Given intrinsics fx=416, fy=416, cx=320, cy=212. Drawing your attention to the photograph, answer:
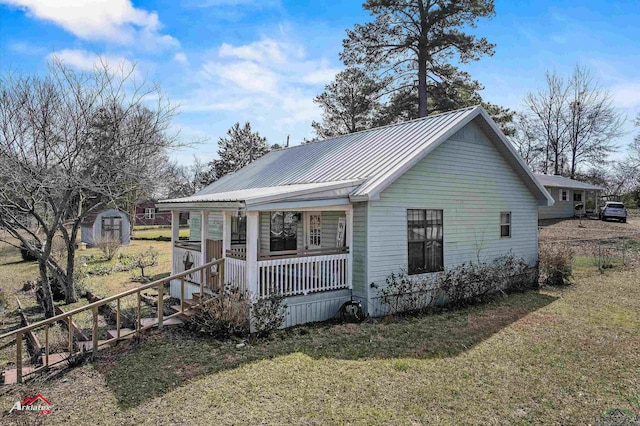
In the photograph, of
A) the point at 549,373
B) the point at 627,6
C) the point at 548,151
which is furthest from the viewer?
the point at 548,151

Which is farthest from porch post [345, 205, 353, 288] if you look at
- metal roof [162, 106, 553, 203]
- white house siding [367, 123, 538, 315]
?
metal roof [162, 106, 553, 203]

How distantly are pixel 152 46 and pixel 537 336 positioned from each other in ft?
41.4

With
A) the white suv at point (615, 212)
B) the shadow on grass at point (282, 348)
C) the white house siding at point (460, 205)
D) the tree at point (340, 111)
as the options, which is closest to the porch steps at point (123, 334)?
the shadow on grass at point (282, 348)

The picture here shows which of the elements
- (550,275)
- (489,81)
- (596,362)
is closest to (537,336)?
(596,362)

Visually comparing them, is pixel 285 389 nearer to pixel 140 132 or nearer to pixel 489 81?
pixel 140 132

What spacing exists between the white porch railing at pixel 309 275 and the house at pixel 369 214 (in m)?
0.03

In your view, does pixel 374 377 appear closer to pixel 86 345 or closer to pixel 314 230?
pixel 86 345

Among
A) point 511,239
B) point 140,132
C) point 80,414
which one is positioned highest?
point 140,132

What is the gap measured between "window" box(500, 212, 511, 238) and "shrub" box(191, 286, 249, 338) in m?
8.85

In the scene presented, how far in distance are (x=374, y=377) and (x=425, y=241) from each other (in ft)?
17.2

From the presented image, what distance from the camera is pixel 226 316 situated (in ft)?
27.0

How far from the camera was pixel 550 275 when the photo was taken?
13.9m

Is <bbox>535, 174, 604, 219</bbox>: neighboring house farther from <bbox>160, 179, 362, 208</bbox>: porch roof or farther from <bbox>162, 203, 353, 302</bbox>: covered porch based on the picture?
<bbox>160, 179, 362, 208</bbox>: porch roof

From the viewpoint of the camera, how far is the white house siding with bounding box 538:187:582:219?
1288 inches
